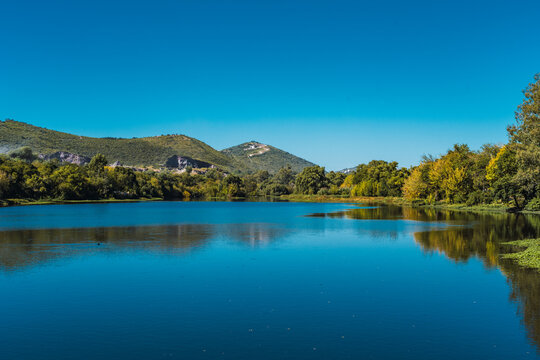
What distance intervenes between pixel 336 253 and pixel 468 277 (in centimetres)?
897

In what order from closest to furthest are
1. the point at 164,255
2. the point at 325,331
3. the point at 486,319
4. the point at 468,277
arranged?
the point at 325,331, the point at 486,319, the point at 468,277, the point at 164,255

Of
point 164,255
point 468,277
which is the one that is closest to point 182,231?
point 164,255

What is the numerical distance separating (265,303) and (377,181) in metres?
124

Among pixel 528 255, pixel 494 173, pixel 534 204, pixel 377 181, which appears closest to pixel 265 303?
pixel 528 255

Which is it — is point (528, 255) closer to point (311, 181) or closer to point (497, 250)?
point (497, 250)

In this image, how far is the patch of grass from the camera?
21156mm

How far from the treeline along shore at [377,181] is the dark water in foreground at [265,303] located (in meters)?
20.1

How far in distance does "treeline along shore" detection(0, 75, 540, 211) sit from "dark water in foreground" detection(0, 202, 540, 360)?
20.1m

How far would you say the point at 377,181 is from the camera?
5315 inches

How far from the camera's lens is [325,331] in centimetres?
1243

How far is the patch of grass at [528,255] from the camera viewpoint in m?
21.2

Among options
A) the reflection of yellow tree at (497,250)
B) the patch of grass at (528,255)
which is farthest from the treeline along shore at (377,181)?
the patch of grass at (528,255)

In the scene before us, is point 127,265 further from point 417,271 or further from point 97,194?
point 97,194

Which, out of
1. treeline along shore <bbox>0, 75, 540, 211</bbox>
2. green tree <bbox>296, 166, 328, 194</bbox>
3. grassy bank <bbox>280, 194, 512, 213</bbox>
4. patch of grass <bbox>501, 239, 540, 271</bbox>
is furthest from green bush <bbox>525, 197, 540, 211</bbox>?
green tree <bbox>296, 166, 328, 194</bbox>
